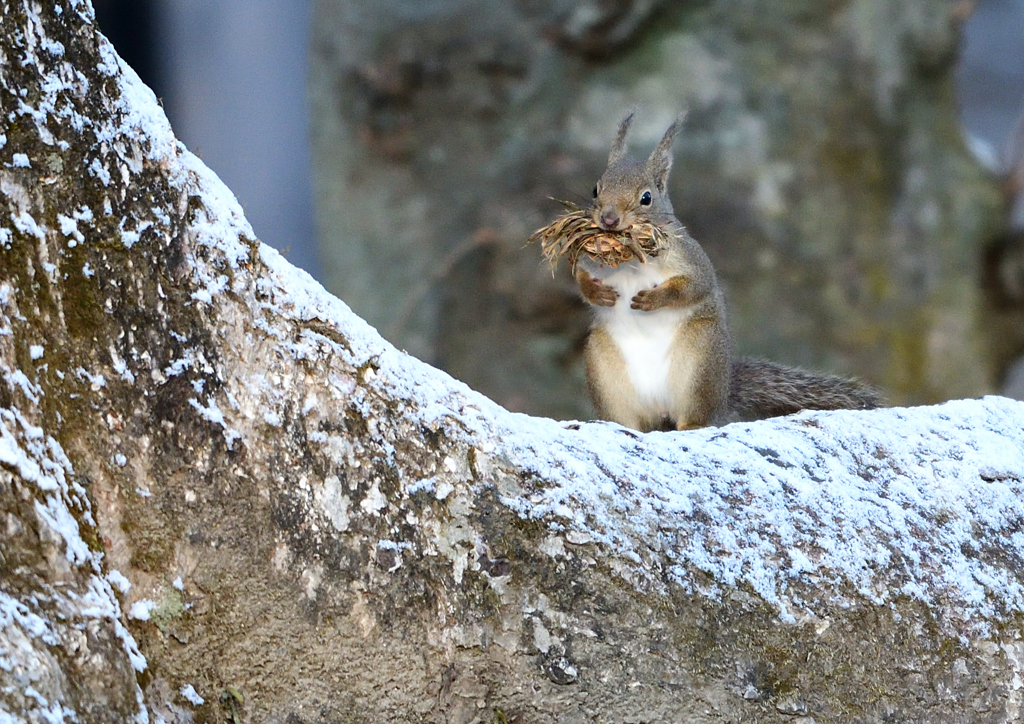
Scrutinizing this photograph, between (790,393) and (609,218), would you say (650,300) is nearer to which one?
(609,218)

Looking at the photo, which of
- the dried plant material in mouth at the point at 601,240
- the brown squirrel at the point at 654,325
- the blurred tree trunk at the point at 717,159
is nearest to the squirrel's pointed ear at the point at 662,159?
the brown squirrel at the point at 654,325

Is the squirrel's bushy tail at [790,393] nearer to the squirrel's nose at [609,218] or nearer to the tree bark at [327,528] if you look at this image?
the squirrel's nose at [609,218]

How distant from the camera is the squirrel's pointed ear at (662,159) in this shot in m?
2.56

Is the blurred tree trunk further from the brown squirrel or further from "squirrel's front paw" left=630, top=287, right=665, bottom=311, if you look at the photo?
"squirrel's front paw" left=630, top=287, right=665, bottom=311

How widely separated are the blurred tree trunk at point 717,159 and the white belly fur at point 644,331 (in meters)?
2.02

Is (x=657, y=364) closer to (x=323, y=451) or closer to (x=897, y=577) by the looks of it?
(x=897, y=577)

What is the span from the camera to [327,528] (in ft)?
4.42

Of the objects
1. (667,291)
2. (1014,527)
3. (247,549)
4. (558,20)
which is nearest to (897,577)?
(1014,527)

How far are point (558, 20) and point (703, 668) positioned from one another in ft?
12.2

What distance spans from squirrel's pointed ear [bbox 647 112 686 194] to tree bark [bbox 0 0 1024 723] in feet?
3.69

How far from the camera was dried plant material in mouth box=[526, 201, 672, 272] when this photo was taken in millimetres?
2299

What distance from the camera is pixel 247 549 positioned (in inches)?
52.4

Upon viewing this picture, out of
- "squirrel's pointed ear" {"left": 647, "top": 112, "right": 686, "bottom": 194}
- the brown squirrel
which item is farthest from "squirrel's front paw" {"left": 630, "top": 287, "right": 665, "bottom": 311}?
"squirrel's pointed ear" {"left": 647, "top": 112, "right": 686, "bottom": 194}

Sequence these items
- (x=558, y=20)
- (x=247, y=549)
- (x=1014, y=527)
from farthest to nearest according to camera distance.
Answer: (x=558, y=20), (x=1014, y=527), (x=247, y=549)
